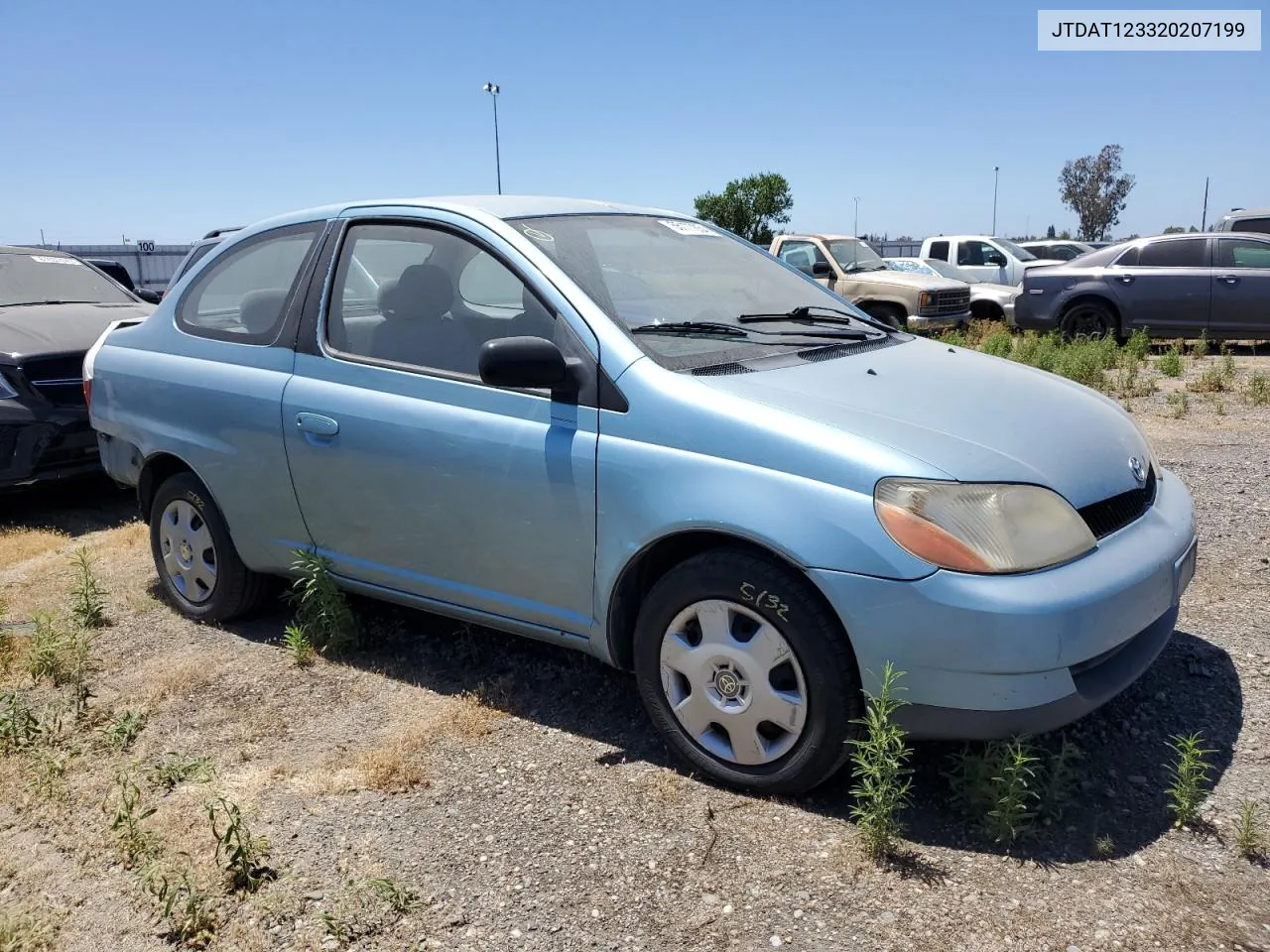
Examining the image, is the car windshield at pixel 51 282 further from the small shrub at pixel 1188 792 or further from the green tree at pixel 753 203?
the green tree at pixel 753 203

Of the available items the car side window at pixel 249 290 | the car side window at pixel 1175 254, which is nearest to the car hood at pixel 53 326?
the car side window at pixel 249 290

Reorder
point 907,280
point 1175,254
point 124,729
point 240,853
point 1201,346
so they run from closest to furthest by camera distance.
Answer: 1. point 240,853
2. point 124,729
3. point 1201,346
4. point 1175,254
5. point 907,280

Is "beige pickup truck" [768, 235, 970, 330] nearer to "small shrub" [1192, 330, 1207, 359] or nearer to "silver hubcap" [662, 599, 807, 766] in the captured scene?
"small shrub" [1192, 330, 1207, 359]

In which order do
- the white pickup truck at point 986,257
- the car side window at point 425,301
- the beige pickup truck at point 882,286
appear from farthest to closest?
the white pickup truck at point 986,257 → the beige pickup truck at point 882,286 → the car side window at point 425,301

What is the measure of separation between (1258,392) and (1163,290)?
14.1 feet

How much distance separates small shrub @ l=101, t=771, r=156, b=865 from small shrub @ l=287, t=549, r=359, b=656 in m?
1.03

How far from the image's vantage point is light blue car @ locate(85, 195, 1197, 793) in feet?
8.96

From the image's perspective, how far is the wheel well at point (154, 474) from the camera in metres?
4.62

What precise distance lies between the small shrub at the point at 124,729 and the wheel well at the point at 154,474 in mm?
1174

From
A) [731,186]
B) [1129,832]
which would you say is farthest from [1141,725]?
[731,186]

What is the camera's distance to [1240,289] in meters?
12.5

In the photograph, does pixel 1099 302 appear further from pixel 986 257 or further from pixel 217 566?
pixel 217 566

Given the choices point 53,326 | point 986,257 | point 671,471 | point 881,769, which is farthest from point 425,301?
point 986,257

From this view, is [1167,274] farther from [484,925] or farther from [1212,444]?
[484,925]
